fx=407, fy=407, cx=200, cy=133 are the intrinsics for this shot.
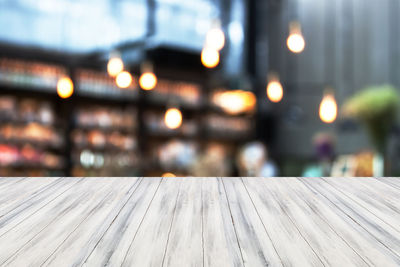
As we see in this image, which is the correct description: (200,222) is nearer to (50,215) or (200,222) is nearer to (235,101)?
(50,215)

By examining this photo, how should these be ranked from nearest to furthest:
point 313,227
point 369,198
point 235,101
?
1. point 313,227
2. point 369,198
3. point 235,101

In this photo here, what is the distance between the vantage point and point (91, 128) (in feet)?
21.0

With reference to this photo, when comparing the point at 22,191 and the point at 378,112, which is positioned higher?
the point at 378,112

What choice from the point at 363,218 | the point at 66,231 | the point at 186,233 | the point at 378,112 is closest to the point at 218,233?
the point at 186,233

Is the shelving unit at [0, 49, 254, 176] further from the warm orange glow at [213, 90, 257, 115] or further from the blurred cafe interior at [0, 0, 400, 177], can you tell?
the warm orange glow at [213, 90, 257, 115]

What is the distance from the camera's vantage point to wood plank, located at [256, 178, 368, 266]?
1537 mm

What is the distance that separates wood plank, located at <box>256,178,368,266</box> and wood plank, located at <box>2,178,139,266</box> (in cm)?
94

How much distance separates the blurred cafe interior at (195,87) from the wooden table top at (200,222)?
1.15m

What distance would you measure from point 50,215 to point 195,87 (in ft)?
19.6

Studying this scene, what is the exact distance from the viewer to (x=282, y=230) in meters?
1.85

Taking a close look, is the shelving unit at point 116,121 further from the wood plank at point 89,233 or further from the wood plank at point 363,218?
the wood plank at point 363,218

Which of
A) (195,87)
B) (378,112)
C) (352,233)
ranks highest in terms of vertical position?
(195,87)

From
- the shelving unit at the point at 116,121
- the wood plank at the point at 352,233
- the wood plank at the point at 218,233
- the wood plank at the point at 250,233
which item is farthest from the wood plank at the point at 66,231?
the shelving unit at the point at 116,121

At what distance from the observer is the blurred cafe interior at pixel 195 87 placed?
5.00m
